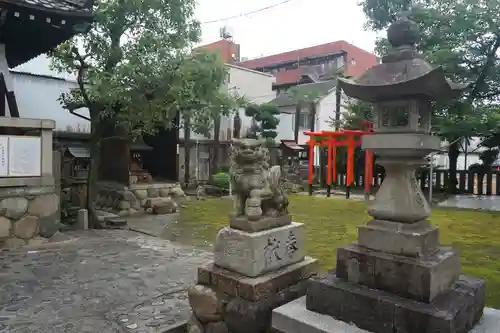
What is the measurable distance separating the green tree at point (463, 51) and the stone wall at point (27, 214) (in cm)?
1318

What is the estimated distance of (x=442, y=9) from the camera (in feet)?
51.0

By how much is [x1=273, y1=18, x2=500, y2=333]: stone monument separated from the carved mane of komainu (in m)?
1.06

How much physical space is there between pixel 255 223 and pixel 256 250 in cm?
31

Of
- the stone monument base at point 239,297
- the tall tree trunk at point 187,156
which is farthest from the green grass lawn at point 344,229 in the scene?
the tall tree trunk at point 187,156

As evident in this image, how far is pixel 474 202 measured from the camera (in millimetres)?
15633

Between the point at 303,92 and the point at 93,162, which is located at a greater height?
the point at 303,92

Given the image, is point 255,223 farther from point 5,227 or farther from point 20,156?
point 5,227

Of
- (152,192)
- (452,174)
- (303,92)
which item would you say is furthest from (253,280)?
(303,92)

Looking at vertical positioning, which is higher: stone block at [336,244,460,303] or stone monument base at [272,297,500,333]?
stone block at [336,244,460,303]

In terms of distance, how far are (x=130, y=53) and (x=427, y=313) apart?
8.91 meters

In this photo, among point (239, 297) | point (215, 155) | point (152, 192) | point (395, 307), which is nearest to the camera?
point (395, 307)

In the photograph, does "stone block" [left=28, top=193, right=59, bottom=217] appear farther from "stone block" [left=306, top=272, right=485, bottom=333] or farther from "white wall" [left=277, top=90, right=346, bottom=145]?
"white wall" [left=277, top=90, right=346, bottom=145]

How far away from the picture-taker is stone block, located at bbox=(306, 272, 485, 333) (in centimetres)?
312

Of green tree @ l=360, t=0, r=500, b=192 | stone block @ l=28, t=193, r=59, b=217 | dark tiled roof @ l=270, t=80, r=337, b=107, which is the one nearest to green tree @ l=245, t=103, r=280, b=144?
dark tiled roof @ l=270, t=80, r=337, b=107
